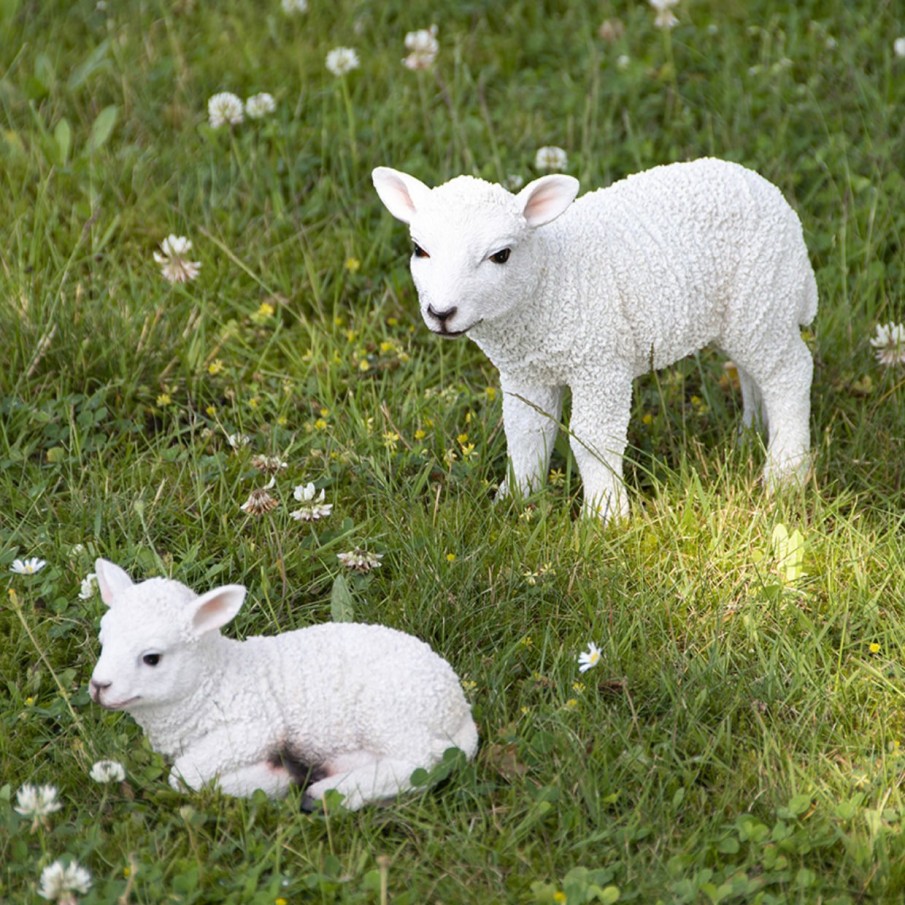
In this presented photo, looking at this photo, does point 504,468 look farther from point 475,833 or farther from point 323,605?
→ point 475,833

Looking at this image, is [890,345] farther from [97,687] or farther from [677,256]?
[97,687]

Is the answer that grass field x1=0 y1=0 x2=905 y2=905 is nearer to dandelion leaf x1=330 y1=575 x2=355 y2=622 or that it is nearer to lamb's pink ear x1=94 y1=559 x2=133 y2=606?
dandelion leaf x1=330 y1=575 x2=355 y2=622

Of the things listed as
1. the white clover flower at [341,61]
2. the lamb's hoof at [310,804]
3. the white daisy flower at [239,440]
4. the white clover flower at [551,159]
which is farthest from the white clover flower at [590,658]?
the white clover flower at [341,61]

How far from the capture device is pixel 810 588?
4.09 meters

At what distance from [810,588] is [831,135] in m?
2.91

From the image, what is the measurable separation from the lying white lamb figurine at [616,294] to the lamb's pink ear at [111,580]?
1.09 m

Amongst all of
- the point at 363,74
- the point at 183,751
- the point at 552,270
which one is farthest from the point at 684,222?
the point at 363,74

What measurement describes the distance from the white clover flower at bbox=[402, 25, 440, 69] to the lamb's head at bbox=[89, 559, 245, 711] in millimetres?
3459

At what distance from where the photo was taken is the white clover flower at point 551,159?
5.80 metres

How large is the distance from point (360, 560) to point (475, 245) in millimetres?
984

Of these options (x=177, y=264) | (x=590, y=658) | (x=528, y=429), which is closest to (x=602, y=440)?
(x=528, y=429)

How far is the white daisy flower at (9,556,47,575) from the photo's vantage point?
394 centimetres

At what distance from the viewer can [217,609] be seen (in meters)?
3.32

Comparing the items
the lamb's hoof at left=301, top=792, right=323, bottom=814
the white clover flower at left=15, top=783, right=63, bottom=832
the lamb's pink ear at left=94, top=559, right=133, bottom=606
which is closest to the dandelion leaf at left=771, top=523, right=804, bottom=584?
the lamb's hoof at left=301, top=792, right=323, bottom=814
